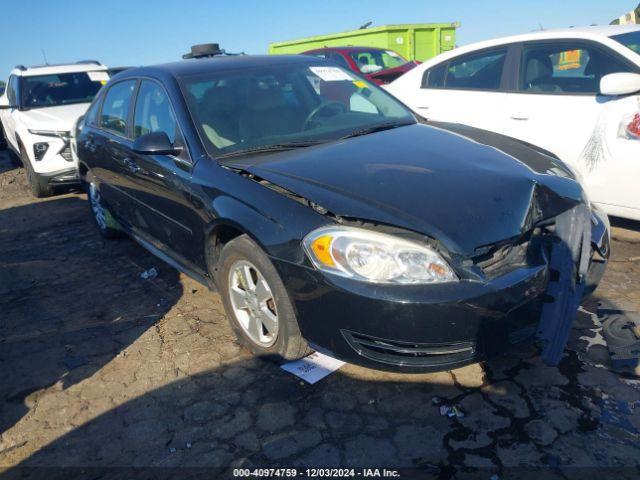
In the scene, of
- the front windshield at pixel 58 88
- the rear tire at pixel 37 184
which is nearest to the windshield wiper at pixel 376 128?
the rear tire at pixel 37 184

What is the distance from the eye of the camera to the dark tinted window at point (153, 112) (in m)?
3.38

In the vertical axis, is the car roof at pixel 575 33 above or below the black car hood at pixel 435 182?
above

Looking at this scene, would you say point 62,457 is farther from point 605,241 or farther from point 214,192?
point 605,241

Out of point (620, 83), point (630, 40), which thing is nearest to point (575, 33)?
point (630, 40)

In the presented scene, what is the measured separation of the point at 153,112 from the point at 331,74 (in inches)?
51.9

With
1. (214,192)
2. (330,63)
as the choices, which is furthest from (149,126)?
(330,63)

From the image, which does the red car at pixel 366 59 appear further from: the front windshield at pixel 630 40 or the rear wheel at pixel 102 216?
the rear wheel at pixel 102 216

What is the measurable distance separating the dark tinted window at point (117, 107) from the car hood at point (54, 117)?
106 inches

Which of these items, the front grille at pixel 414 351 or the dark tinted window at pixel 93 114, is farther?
the dark tinted window at pixel 93 114

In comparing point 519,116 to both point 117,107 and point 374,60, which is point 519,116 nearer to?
point 117,107

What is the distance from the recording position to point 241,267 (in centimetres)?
283

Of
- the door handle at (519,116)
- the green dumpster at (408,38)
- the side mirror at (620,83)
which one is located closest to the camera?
the side mirror at (620,83)

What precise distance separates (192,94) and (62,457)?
84.8 inches

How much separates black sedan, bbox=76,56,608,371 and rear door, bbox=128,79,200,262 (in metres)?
0.02
